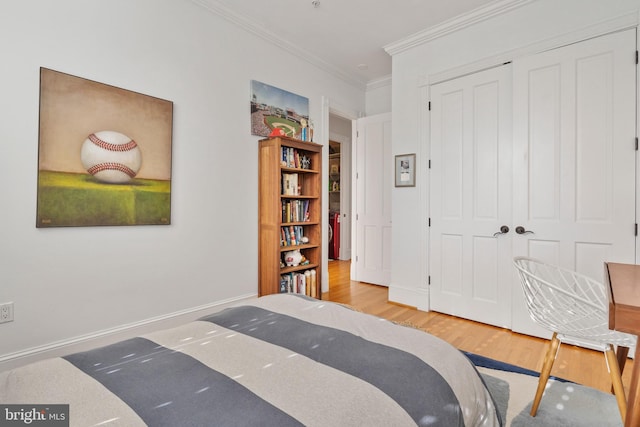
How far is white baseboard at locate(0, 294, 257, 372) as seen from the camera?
1953 millimetres

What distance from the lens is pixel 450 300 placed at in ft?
10.8

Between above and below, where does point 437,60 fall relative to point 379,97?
below

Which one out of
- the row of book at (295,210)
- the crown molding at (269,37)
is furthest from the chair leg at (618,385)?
the crown molding at (269,37)

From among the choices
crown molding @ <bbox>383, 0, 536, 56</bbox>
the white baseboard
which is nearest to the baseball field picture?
the white baseboard

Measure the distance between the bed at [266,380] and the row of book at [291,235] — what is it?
202 cm

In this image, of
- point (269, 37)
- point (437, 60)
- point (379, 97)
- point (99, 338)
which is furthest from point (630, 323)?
point (379, 97)

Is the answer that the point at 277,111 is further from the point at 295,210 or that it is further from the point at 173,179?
the point at 173,179

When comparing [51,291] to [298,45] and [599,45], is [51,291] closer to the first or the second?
[298,45]

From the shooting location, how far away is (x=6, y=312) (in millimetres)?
1901

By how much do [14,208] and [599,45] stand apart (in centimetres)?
422

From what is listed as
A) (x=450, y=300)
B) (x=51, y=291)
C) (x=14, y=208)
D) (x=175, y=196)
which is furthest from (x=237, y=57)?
(x=450, y=300)

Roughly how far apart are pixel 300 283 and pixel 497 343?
1892mm

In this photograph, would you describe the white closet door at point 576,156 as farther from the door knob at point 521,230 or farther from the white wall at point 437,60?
the white wall at point 437,60

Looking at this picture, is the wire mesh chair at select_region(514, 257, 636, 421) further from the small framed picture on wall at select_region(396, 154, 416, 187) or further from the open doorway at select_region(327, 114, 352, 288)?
the open doorway at select_region(327, 114, 352, 288)
